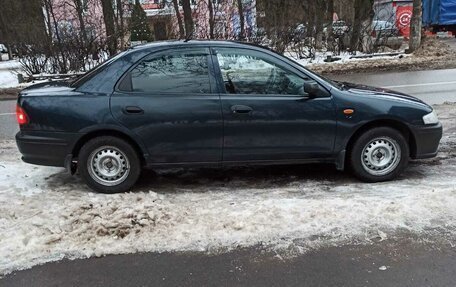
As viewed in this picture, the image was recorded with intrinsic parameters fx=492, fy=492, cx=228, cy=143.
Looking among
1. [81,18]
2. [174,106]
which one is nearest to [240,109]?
[174,106]

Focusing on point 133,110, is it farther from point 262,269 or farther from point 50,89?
point 262,269

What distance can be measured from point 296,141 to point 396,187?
1163mm

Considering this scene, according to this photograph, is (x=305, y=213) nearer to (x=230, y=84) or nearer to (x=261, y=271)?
(x=261, y=271)

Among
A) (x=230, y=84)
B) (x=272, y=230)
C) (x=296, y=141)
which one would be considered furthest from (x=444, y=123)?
(x=272, y=230)

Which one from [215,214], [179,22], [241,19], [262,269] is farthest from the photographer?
[179,22]

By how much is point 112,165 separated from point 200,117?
1.07 meters

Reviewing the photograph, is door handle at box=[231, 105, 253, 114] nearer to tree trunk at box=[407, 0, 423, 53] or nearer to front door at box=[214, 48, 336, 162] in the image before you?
front door at box=[214, 48, 336, 162]

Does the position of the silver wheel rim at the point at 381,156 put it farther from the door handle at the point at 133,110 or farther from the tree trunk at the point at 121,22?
the tree trunk at the point at 121,22

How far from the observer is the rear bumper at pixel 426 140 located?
5.39m

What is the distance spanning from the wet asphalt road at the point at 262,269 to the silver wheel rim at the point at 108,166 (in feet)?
4.86

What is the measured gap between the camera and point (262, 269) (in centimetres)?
363

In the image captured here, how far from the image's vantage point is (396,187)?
5.21m

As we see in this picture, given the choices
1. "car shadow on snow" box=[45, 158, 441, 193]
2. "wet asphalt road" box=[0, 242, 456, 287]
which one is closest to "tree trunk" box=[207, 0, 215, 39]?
"car shadow on snow" box=[45, 158, 441, 193]

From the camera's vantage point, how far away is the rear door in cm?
504
